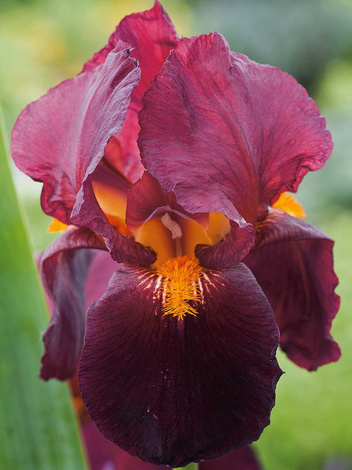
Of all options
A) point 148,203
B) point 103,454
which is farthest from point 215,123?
point 103,454

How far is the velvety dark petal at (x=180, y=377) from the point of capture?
1.41 ft

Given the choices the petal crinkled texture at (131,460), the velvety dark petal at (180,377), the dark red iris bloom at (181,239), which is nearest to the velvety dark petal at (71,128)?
the dark red iris bloom at (181,239)

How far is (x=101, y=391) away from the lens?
1.44 ft

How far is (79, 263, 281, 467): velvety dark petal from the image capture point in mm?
430

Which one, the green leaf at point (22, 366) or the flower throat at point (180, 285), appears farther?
the green leaf at point (22, 366)

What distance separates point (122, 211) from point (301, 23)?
6.45 m

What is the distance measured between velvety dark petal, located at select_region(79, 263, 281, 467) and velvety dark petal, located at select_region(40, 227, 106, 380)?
0.31 feet

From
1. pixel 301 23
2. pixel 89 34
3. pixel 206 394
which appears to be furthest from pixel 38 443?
pixel 301 23

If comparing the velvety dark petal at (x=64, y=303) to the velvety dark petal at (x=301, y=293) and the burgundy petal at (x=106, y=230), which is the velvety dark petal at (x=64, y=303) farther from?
the velvety dark petal at (x=301, y=293)

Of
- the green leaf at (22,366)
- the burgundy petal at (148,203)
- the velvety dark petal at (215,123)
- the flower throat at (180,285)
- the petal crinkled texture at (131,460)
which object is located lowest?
the petal crinkled texture at (131,460)

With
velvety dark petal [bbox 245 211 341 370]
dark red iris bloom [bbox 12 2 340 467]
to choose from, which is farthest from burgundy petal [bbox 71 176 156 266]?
velvety dark petal [bbox 245 211 341 370]

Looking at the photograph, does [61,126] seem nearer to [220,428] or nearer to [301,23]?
[220,428]

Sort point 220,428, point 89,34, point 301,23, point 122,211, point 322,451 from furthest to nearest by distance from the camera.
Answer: point 301,23, point 89,34, point 322,451, point 122,211, point 220,428

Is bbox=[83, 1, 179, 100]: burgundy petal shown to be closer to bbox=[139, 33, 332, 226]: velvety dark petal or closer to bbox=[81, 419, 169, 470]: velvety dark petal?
bbox=[139, 33, 332, 226]: velvety dark petal
